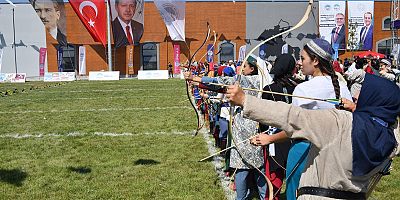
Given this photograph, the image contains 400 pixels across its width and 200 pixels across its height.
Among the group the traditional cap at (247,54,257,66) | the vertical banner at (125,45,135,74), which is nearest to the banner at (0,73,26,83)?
the vertical banner at (125,45,135,74)

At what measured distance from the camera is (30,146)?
8.45 metres

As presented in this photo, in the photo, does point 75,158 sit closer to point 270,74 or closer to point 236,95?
point 270,74

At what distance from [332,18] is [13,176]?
124 ft

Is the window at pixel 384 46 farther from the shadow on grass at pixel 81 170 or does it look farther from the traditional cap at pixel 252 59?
the traditional cap at pixel 252 59

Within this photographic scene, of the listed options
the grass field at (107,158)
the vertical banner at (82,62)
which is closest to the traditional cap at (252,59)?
the grass field at (107,158)

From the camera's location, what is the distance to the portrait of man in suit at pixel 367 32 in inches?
1563

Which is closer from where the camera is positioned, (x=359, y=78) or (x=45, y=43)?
(x=359, y=78)

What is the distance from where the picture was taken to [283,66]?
3873 mm

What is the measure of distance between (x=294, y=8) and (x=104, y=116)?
35.3 metres

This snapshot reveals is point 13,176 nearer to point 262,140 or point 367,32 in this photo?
point 262,140

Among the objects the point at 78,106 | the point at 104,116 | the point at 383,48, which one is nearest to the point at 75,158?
the point at 104,116

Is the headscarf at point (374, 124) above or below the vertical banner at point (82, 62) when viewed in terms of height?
below

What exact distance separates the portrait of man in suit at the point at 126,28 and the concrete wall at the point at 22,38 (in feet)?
30.5

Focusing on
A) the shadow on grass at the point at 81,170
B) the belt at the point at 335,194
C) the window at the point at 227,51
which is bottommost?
the shadow on grass at the point at 81,170
